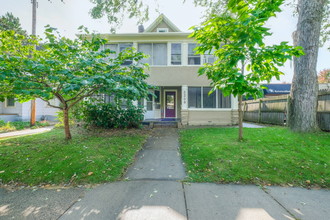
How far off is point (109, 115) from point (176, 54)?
623 cm

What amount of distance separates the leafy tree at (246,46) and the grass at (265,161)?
5.77ft

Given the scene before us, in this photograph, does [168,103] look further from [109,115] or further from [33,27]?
[33,27]

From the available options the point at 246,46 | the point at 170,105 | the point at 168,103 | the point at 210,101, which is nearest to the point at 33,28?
the point at 168,103

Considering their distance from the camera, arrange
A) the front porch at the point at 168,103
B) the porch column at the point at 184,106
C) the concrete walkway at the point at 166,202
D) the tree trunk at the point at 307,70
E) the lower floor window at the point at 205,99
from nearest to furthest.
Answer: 1. the concrete walkway at the point at 166,202
2. the tree trunk at the point at 307,70
3. the porch column at the point at 184,106
4. the lower floor window at the point at 205,99
5. the front porch at the point at 168,103

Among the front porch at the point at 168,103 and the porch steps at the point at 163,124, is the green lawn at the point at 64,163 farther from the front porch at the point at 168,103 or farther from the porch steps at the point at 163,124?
the front porch at the point at 168,103

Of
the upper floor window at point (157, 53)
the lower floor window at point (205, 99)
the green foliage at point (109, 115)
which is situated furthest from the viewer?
the upper floor window at point (157, 53)

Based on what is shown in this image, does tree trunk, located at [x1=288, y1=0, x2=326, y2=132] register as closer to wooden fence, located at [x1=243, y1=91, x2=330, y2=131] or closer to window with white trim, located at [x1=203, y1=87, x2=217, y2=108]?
wooden fence, located at [x1=243, y1=91, x2=330, y2=131]

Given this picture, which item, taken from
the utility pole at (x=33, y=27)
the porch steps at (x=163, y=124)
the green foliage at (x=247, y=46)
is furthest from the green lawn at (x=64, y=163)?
the utility pole at (x=33, y=27)

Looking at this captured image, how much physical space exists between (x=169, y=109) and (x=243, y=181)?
9253mm

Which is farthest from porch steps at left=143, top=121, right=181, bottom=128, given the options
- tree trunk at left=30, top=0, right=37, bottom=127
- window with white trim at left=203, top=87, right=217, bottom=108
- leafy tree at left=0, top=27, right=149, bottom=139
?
tree trunk at left=30, top=0, right=37, bottom=127

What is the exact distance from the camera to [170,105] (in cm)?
1222

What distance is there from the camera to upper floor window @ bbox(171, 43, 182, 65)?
10.6 m

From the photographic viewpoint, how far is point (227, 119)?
32.8 ft

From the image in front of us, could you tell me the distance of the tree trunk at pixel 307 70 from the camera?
5746mm
